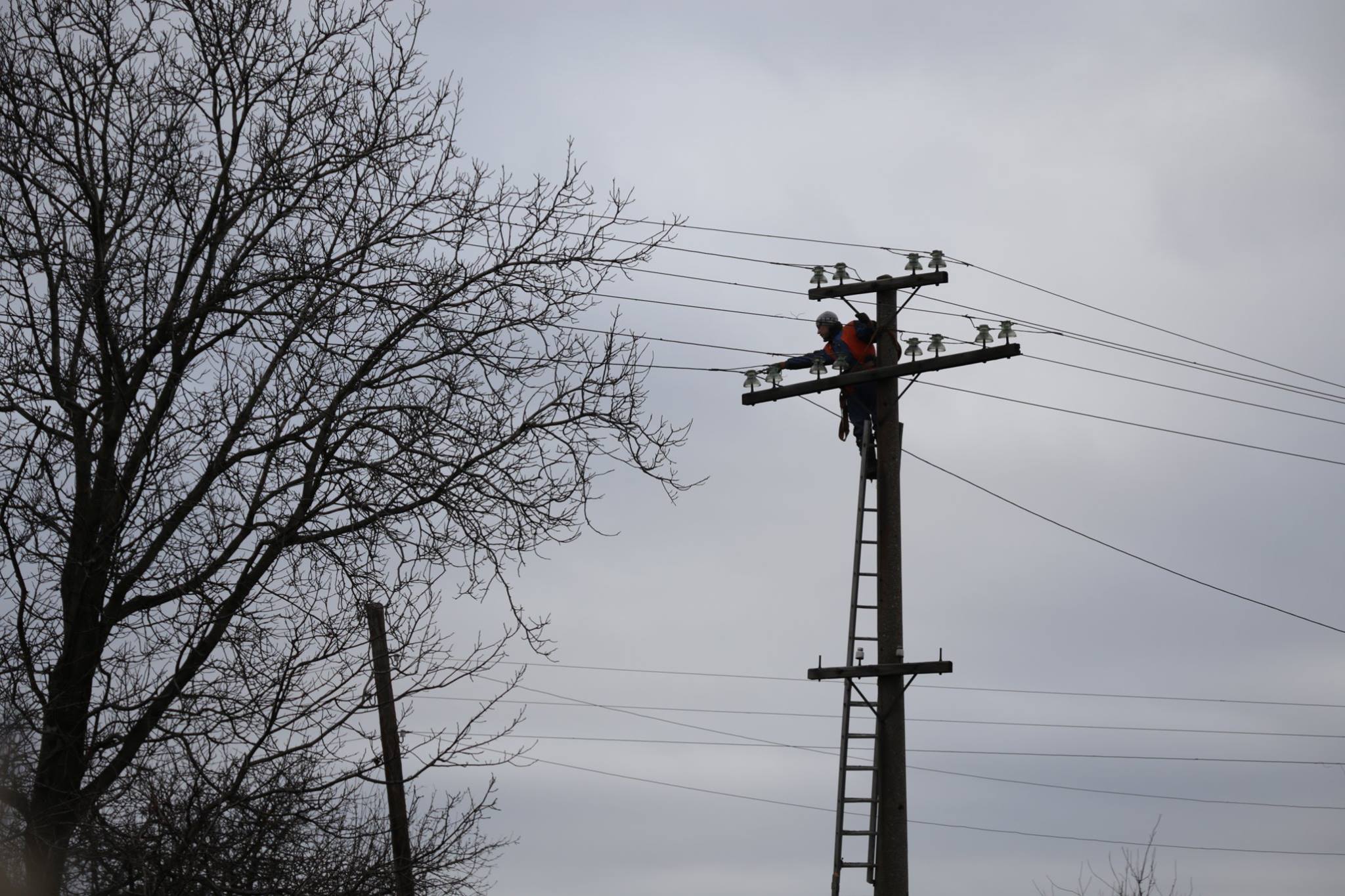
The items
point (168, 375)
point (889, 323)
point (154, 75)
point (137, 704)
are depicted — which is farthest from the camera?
point (889, 323)

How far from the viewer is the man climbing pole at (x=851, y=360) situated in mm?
13008

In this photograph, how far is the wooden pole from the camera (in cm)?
1150

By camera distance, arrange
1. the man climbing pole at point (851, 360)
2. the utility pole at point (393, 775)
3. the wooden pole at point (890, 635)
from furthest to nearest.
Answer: the man climbing pole at point (851, 360) < the wooden pole at point (890, 635) < the utility pole at point (393, 775)

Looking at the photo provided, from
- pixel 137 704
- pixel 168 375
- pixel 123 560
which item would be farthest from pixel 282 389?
pixel 137 704

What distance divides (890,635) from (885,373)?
2.47 meters

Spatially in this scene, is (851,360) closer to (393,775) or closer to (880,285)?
(880,285)

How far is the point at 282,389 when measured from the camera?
704cm

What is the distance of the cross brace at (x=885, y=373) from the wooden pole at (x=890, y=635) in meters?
0.16

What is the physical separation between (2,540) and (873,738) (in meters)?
7.75

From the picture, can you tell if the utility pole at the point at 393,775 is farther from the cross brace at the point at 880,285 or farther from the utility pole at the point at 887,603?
the cross brace at the point at 880,285

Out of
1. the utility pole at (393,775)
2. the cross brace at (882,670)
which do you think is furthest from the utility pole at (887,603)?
the utility pole at (393,775)

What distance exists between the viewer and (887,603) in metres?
12.2

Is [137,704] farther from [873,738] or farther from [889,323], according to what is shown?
[889,323]

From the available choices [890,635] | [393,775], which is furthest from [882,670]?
[393,775]
